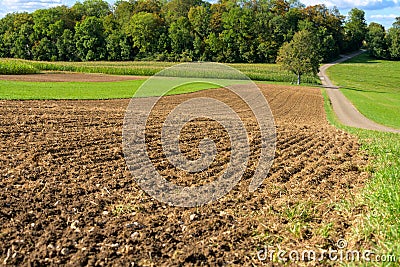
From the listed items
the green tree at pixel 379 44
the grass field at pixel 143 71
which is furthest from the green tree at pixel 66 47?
the green tree at pixel 379 44

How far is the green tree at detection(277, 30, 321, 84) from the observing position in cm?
6131

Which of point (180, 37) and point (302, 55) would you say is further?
point (180, 37)

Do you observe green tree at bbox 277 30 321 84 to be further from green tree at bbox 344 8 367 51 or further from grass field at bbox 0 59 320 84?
green tree at bbox 344 8 367 51

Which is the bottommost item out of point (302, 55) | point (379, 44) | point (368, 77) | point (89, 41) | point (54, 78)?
point (368, 77)

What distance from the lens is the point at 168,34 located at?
9731 centimetres

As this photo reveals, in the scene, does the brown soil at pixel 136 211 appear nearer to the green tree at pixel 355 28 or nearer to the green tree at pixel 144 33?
the green tree at pixel 144 33

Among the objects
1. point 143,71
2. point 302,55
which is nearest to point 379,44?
point 302,55

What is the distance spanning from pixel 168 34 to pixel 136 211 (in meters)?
93.6

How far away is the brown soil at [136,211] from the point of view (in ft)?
19.4

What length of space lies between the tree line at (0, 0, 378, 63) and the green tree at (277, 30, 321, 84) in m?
28.8

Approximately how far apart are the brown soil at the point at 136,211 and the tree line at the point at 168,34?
8260 cm

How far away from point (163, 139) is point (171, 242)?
23.6 ft

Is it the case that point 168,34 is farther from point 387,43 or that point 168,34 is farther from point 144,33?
point 387,43

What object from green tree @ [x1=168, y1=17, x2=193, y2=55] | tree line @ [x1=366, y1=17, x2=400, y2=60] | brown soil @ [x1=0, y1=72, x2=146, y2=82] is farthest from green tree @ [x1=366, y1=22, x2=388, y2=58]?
brown soil @ [x1=0, y1=72, x2=146, y2=82]
